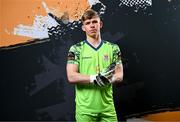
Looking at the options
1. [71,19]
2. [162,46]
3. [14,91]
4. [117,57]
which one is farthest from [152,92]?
[14,91]

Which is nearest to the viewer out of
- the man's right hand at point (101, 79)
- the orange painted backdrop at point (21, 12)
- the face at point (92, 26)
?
the man's right hand at point (101, 79)

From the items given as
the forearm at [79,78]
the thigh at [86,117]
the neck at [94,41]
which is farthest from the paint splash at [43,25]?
the thigh at [86,117]

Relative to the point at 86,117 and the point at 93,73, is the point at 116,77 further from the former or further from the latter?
the point at 86,117

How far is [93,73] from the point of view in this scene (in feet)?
7.92

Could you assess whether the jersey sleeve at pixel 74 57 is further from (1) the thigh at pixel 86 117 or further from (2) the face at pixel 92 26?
(1) the thigh at pixel 86 117

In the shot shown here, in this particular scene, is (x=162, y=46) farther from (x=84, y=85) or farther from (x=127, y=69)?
(x=84, y=85)


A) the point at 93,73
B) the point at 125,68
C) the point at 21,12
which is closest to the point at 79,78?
the point at 93,73

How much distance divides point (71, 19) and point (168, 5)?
0.96 meters

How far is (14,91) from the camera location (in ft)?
9.86

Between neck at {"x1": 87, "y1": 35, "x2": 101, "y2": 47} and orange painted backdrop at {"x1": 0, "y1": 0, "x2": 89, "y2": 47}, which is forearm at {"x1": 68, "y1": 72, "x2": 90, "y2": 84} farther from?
orange painted backdrop at {"x1": 0, "y1": 0, "x2": 89, "y2": 47}

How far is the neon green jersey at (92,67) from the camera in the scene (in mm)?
2373

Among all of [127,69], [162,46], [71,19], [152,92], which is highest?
[71,19]

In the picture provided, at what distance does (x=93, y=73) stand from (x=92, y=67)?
5 centimetres

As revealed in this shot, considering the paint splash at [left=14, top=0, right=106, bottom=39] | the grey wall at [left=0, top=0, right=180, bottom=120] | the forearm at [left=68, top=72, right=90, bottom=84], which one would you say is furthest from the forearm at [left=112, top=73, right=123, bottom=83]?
the paint splash at [left=14, top=0, right=106, bottom=39]
